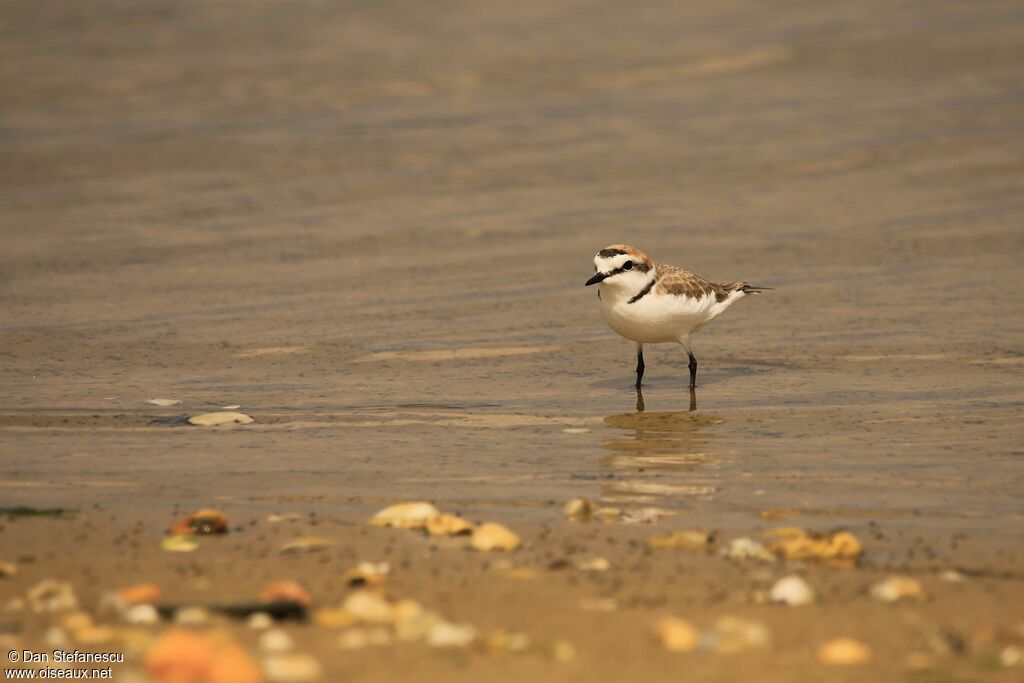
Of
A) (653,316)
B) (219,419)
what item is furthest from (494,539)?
(653,316)

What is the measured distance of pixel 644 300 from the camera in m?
9.20

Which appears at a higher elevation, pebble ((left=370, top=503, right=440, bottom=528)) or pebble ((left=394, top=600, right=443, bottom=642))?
pebble ((left=370, top=503, right=440, bottom=528))

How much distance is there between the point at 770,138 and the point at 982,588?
1175 centimetres

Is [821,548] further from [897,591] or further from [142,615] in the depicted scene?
[142,615]

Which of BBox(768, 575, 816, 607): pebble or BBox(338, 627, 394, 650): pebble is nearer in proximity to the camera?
BBox(338, 627, 394, 650): pebble

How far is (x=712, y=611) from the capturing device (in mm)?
4656

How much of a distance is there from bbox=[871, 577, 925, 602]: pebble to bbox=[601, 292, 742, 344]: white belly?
14.6 feet

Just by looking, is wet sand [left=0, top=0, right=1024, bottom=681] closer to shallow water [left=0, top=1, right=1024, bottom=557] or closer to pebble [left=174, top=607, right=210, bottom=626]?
shallow water [left=0, top=1, right=1024, bottom=557]

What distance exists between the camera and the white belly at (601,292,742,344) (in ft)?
30.1

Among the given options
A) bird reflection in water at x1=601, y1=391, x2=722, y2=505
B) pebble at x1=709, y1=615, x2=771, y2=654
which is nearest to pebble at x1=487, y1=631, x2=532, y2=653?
pebble at x1=709, y1=615, x2=771, y2=654

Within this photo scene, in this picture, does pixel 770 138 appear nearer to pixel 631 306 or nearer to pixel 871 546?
pixel 631 306

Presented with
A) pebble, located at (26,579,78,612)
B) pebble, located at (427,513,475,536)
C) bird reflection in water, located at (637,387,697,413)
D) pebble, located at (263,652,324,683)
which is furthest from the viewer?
bird reflection in water, located at (637,387,697,413)

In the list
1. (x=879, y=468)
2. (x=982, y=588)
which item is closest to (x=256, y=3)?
(x=879, y=468)

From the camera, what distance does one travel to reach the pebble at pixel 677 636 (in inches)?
168
